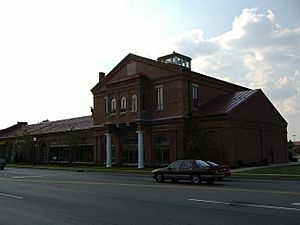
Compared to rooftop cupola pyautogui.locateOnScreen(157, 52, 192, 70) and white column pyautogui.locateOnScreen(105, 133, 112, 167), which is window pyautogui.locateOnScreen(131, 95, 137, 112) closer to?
white column pyautogui.locateOnScreen(105, 133, 112, 167)

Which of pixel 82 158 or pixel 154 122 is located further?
pixel 82 158

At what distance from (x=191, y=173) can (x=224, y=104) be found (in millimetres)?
22260

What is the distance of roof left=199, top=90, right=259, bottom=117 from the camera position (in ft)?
138

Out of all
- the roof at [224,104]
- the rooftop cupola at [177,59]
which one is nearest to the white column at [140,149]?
the roof at [224,104]

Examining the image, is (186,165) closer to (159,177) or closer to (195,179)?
(195,179)

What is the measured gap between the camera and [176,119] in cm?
4381

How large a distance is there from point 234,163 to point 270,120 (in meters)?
11.3

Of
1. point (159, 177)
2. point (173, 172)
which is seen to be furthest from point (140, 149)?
point (173, 172)

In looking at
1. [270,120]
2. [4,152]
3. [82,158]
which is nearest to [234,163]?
[270,120]

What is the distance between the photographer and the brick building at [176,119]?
41656 millimetres

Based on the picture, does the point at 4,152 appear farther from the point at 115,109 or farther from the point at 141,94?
the point at 141,94

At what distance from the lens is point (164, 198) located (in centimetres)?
1523

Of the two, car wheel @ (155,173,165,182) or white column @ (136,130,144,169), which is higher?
white column @ (136,130,144,169)

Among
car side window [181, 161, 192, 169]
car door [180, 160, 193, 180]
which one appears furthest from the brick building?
car door [180, 160, 193, 180]
